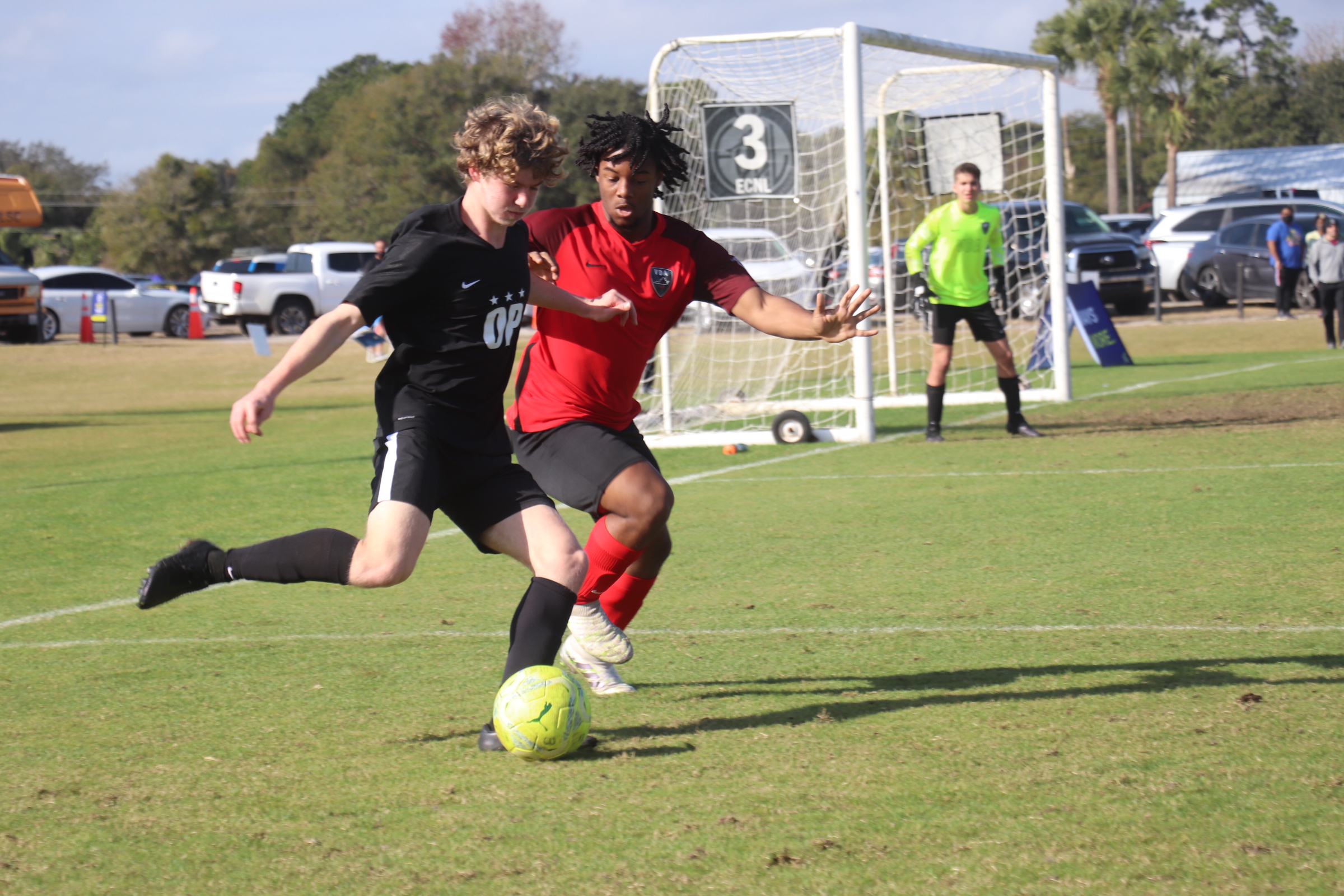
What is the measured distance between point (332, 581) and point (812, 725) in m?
1.51

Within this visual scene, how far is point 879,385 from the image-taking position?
1725 cm

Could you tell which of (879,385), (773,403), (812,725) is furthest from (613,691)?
(879,385)

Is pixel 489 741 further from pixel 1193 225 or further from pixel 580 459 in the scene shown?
pixel 1193 225

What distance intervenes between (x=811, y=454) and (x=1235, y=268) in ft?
61.0

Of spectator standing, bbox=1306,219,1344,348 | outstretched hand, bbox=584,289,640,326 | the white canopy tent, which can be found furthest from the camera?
the white canopy tent

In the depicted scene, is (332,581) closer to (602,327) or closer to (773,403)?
(602,327)

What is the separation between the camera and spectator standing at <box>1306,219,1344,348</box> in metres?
19.2

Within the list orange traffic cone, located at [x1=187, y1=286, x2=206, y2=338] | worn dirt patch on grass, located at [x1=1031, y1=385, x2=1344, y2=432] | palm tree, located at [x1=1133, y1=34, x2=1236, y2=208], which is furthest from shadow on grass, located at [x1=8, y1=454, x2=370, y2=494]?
palm tree, located at [x1=1133, y1=34, x2=1236, y2=208]

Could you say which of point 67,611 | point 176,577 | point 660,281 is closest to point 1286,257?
point 660,281

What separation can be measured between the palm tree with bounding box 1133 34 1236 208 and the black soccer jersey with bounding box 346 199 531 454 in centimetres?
4834

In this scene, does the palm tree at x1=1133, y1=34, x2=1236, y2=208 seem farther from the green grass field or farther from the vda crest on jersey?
the vda crest on jersey

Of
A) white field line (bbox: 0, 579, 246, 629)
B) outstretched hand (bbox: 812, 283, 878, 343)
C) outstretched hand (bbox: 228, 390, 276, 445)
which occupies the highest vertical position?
outstretched hand (bbox: 812, 283, 878, 343)

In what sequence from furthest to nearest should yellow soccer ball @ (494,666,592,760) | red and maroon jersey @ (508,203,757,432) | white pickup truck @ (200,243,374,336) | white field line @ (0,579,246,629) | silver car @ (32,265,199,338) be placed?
1. silver car @ (32,265,199,338)
2. white pickup truck @ (200,243,374,336)
3. white field line @ (0,579,246,629)
4. red and maroon jersey @ (508,203,757,432)
5. yellow soccer ball @ (494,666,592,760)

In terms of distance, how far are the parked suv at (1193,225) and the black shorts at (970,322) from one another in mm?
18472
